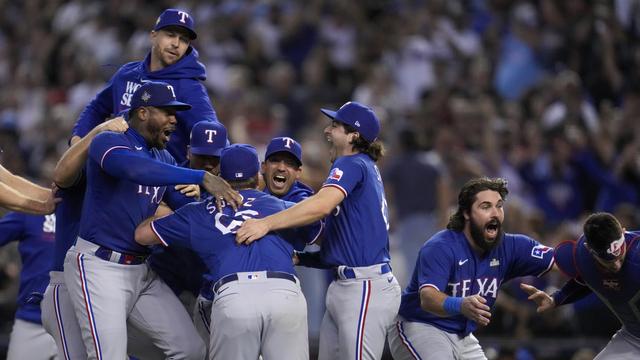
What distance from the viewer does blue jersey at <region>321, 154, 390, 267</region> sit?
7.50m

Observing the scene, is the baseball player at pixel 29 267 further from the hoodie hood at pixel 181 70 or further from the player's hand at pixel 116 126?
the player's hand at pixel 116 126

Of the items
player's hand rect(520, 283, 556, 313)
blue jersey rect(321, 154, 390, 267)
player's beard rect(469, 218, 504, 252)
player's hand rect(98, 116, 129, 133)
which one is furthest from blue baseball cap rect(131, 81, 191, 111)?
player's hand rect(520, 283, 556, 313)

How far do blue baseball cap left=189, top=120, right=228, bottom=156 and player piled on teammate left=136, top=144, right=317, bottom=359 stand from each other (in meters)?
0.28

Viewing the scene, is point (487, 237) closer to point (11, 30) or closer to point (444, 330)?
point (444, 330)

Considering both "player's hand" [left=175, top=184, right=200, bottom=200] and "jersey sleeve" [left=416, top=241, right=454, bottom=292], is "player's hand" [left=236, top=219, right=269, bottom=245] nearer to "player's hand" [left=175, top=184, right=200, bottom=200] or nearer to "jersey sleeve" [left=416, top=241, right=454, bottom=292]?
"player's hand" [left=175, top=184, right=200, bottom=200]

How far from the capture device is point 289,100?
1435cm

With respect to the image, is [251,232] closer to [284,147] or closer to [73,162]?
[284,147]

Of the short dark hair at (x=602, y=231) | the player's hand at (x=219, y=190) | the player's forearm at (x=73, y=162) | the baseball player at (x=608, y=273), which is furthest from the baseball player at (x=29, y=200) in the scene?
the short dark hair at (x=602, y=231)

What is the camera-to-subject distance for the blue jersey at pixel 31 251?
348 inches

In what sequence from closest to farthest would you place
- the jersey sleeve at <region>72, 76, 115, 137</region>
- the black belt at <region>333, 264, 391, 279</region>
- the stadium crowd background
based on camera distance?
1. the black belt at <region>333, 264, 391, 279</region>
2. the jersey sleeve at <region>72, 76, 115, 137</region>
3. the stadium crowd background

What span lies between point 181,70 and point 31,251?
199 centimetres

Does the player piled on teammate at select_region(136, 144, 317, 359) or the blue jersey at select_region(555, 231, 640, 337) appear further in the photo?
the blue jersey at select_region(555, 231, 640, 337)

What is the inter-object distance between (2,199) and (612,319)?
6.25 metres

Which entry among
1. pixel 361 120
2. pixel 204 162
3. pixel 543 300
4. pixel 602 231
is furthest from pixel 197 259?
pixel 602 231
